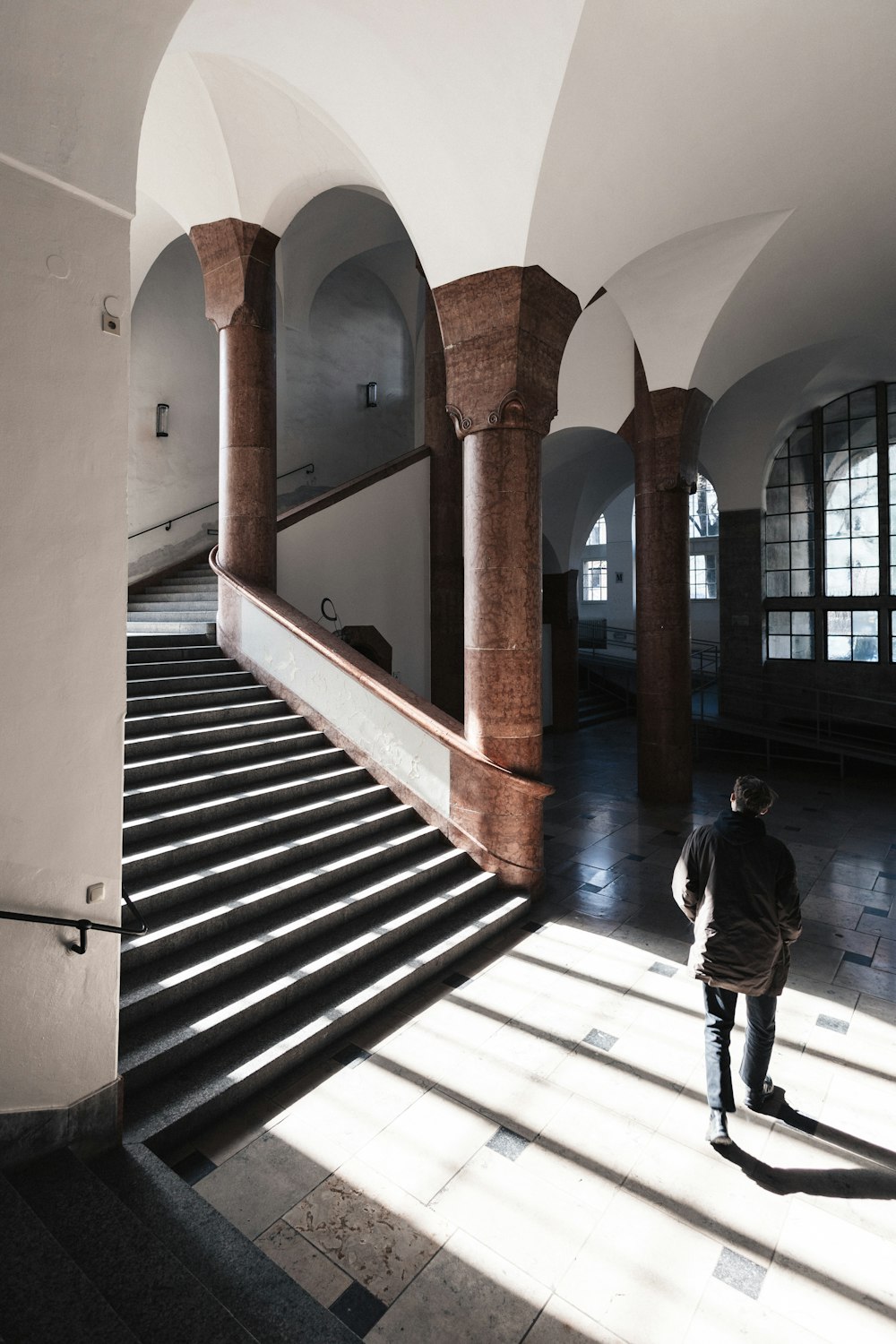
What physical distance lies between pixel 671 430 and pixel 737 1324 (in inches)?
345

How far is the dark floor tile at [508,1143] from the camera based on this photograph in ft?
10.6

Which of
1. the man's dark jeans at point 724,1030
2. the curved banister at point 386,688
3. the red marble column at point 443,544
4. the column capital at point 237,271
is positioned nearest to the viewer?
the man's dark jeans at point 724,1030

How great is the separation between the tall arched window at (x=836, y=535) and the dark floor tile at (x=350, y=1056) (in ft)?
45.2

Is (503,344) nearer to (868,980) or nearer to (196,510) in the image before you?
(868,980)

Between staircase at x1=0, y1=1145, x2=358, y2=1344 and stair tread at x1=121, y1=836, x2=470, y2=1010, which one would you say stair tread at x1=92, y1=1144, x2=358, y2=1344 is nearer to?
staircase at x1=0, y1=1145, x2=358, y2=1344

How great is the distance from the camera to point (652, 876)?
22.3ft

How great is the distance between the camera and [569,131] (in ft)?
17.9

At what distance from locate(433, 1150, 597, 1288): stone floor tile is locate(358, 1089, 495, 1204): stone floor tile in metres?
0.07

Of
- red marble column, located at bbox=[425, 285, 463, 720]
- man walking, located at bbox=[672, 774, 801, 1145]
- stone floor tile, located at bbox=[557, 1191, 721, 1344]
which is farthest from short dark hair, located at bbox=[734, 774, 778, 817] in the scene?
red marble column, located at bbox=[425, 285, 463, 720]

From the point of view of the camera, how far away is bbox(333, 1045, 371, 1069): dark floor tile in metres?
3.86

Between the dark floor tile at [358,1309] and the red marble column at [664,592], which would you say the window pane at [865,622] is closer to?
the red marble column at [664,592]

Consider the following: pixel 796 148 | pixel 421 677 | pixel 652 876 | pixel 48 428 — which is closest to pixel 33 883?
pixel 48 428

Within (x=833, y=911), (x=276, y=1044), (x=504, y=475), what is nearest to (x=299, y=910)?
(x=276, y=1044)

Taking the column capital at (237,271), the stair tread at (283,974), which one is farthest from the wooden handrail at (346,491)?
the stair tread at (283,974)
